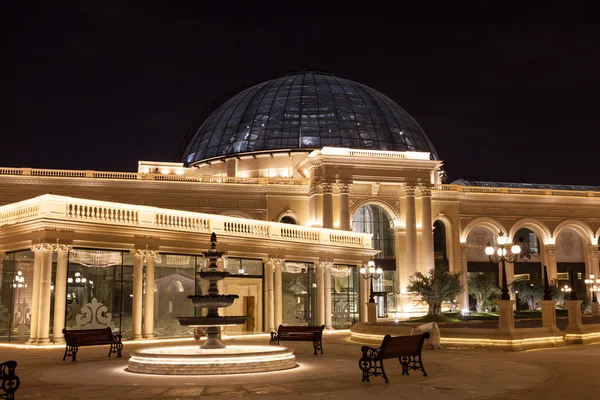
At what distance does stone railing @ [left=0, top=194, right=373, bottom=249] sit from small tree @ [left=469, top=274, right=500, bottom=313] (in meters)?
22.1

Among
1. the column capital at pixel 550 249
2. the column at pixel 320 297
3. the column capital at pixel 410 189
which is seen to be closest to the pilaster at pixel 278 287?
the column at pixel 320 297

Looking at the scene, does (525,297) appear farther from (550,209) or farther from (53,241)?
(53,241)

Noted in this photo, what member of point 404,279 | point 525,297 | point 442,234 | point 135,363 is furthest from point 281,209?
point 135,363

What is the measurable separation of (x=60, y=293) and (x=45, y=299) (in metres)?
0.62

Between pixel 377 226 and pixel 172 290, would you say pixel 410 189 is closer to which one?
pixel 377 226

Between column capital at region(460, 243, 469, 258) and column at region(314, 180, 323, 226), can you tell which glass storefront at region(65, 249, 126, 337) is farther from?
column capital at region(460, 243, 469, 258)

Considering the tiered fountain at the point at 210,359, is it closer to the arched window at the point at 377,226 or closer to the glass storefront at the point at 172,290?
the glass storefront at the point at 172,290

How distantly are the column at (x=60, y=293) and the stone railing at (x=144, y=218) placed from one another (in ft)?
4.60

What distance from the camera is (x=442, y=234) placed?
6375cm

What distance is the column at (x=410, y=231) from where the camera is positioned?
5497 centimetres

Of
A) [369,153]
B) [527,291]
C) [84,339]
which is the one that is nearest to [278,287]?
[84,339]

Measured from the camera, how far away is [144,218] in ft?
98.3

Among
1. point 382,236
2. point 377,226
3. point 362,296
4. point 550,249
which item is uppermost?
point 377,226

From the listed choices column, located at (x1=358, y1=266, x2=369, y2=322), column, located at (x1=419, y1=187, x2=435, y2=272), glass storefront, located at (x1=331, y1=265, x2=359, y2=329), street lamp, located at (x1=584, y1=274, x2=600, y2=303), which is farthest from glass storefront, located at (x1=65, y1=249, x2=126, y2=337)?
street lamp, located at (x1=584, y1=274, x2=600, y2=303)
